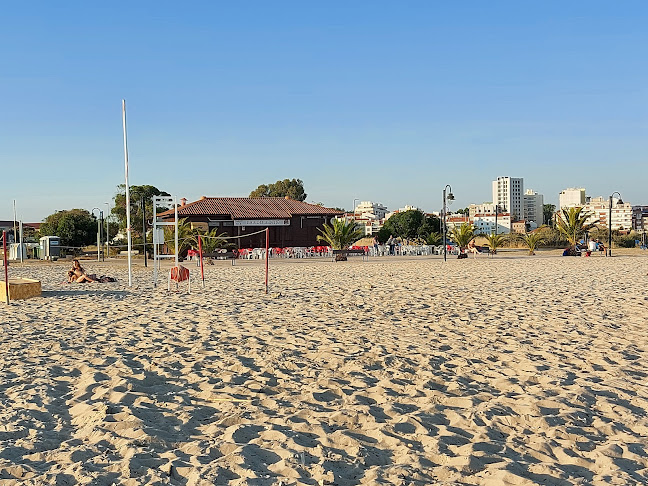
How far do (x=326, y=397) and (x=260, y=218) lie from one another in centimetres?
3643

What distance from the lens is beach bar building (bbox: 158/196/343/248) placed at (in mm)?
39750

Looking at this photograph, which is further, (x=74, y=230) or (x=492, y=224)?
(x=492, y=224)

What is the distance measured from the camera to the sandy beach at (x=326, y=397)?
330 centimetres

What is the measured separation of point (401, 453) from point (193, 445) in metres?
1.29

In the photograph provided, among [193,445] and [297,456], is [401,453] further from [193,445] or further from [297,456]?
[193,445]

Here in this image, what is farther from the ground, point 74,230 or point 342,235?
point 74,230

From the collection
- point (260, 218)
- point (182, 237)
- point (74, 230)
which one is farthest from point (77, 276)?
point (74, 230)

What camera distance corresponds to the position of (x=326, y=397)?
4629mm

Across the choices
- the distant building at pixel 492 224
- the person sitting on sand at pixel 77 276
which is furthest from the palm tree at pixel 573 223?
the distant building at pixel 492 224

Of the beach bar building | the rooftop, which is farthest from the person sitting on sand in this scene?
the rooftop

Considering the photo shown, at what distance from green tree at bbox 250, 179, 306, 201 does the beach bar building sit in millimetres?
26775

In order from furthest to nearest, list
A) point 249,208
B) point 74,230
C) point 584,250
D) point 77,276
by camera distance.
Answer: point 74,230
point 249,208
point 584,250
point 77,276

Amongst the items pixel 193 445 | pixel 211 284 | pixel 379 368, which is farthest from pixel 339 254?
pixel 193 445

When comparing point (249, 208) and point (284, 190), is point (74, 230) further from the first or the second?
point (284, 190)
